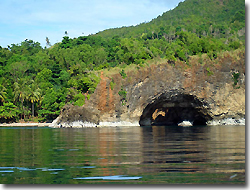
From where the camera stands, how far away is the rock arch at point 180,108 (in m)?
69.6

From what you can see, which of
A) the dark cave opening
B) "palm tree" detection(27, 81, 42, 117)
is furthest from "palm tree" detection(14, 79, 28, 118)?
the dark cave opening

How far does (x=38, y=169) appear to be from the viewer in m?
13.0

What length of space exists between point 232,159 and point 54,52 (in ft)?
297

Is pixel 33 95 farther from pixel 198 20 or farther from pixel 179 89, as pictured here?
pixel 198 20

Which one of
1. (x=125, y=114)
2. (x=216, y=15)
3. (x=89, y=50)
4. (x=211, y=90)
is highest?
(x=216, y=15)

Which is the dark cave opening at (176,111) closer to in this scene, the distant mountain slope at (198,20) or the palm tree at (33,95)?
the palm tree at (33,95)

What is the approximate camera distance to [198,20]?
14275cm

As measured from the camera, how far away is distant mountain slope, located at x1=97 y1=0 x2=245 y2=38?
4781 inches

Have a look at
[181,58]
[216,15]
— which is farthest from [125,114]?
[216,15]

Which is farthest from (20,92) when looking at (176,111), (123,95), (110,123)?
(176,111)

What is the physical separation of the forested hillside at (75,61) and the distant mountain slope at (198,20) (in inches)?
19.8

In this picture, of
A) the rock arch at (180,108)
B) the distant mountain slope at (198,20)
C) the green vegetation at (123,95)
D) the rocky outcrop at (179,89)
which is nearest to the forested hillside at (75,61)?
the distant mountain slope at (198,20)

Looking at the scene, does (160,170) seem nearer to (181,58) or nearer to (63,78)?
(181,58)

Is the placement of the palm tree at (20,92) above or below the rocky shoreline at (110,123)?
above
